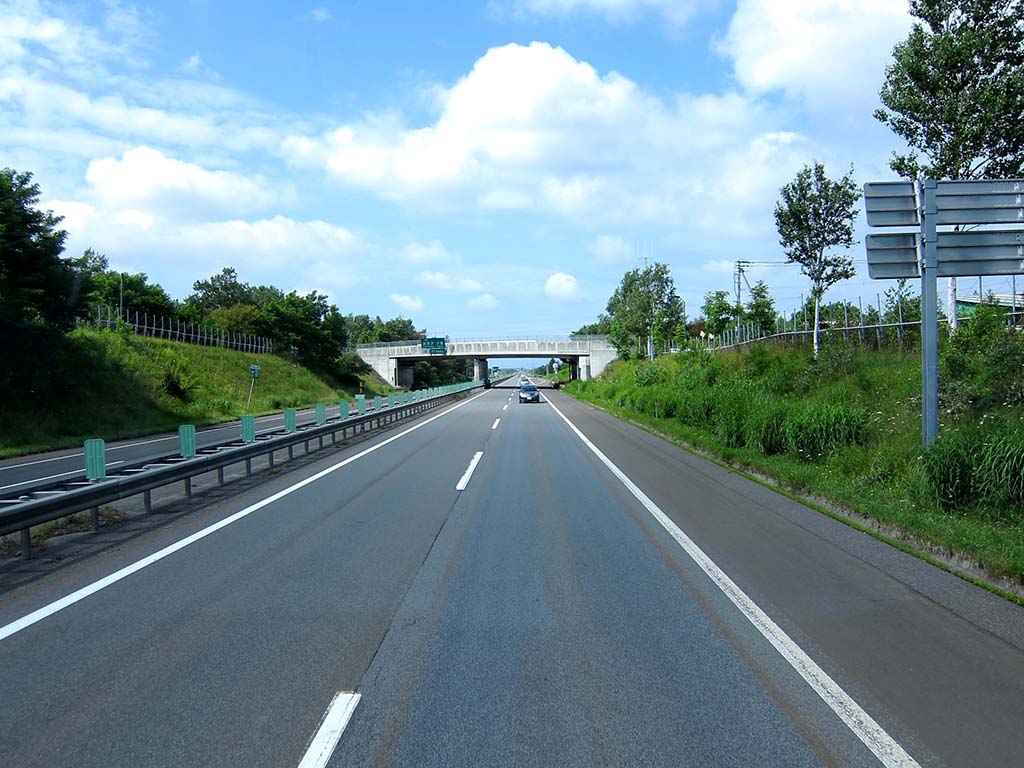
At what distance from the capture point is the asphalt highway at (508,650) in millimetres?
3943

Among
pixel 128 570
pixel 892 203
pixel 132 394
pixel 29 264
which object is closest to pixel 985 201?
pixel 892 203

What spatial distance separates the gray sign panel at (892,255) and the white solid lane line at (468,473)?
25.5 feet

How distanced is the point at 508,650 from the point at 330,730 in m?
1.56

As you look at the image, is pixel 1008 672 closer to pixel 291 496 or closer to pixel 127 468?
pixel 291 496

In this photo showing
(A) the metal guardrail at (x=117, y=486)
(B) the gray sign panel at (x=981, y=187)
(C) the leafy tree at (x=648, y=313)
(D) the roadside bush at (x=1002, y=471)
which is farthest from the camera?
(C) the leafy tree at (x=648, y=313)

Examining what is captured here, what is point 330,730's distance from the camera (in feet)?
13.3

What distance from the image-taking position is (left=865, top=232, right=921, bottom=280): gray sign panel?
12.0m

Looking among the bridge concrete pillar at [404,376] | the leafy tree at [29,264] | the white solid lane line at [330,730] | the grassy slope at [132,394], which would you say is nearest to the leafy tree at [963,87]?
the white solid lane line at [330,730]

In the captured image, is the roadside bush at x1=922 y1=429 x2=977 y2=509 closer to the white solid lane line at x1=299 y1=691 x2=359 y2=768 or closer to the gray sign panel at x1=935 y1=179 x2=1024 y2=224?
the gray sign panel at x1=935 y1=179 x2=1024 y2=224

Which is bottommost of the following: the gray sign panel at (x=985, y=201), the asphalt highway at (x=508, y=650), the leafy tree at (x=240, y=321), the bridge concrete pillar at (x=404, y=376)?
the asphalt highway at (x=508, y=650)

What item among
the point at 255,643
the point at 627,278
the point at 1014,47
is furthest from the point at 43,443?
the point at 627,278

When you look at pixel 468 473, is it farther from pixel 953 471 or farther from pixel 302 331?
pixel 302 331

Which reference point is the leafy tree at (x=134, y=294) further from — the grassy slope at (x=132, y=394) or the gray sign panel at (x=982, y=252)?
the gray sign panel at (x=982, y=252)

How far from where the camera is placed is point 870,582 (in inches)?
276
